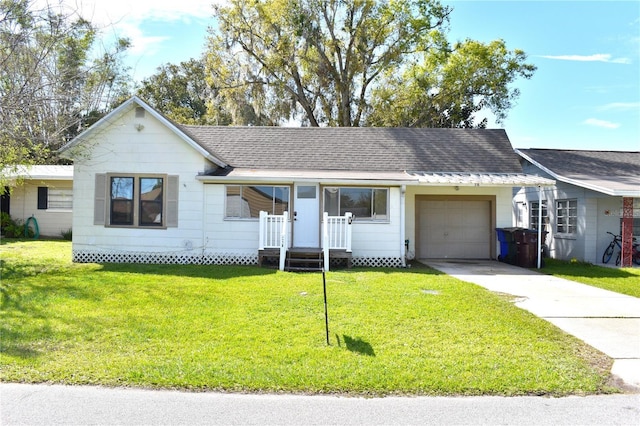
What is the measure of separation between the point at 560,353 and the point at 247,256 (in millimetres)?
Answer: 9190

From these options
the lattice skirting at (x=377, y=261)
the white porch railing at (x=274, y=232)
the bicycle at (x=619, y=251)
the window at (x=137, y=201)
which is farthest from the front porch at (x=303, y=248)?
the bicycle at (x=619, y=251)

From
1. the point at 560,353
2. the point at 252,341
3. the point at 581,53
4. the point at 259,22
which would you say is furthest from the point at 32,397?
the point at 259,22

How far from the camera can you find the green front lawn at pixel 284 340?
14.9 ft

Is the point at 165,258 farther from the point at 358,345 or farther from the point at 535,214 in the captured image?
the point at 535,214

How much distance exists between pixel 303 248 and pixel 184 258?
3358 mm

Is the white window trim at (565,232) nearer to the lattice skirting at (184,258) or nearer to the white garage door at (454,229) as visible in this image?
the white garage door at (454,229)

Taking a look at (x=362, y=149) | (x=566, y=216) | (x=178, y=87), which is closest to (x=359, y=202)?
(x=362, y=149)

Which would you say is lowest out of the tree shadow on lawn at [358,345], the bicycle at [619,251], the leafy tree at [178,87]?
the tree shadow on lawn at [358,345]

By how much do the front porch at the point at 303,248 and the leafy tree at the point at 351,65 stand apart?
16310 millimetres

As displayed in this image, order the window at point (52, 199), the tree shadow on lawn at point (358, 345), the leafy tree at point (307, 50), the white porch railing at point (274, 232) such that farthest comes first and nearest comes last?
the leafy tree at point (307, 50), the window at point (52, 199), the white porch railing at point (274, 232), the tree shadow on lawn at point (358, 345)

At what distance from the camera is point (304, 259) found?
12438 millimetres

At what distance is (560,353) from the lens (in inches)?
214

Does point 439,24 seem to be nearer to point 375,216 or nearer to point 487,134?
point 487,134

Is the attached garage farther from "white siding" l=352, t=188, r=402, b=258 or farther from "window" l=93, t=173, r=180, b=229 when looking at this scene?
"window" l=93, t=173, r=180, b=229
